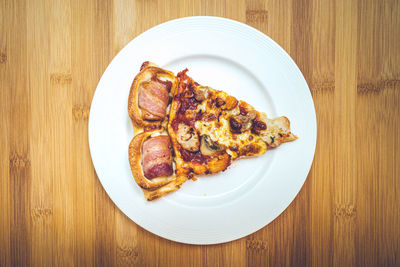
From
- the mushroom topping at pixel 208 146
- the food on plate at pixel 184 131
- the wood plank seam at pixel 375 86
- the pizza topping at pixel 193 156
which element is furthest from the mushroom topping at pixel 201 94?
the wood plank seam at pixel 375 86

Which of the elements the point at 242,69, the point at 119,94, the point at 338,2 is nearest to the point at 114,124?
the point at 119,94

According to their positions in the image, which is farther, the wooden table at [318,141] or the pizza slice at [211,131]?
the wooden table at [318,141]

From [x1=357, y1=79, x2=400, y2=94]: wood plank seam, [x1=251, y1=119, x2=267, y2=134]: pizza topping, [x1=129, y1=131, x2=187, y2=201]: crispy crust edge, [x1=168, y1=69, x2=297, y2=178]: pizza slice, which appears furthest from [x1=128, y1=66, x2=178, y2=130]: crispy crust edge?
[x1=357, y1=79, x2=400, y2=94]: wood plank seam

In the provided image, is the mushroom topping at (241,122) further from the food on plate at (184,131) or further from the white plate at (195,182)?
the white plate at (195,182)

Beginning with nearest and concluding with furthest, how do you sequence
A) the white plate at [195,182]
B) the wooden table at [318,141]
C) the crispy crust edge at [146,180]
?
the crispy crust edge at [146,180]
the white plate at [195,182]
the wooden table at [318,141]

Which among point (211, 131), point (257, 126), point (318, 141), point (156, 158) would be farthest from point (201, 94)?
point (318, 141)

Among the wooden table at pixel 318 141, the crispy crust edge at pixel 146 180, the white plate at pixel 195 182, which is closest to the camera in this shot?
the crispy crust edge at pixel 146 180

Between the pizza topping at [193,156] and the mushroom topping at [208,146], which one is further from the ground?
the mushroom topping at [208,146]
